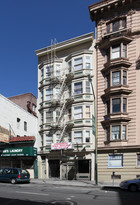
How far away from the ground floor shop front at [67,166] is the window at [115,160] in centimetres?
215

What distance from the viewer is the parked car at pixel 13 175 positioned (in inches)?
764

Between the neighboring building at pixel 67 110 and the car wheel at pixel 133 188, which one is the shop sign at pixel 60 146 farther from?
the car wheel at pixel 133 188

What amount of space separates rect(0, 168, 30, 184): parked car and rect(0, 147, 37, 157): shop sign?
482cm

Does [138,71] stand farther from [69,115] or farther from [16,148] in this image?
[16,148]

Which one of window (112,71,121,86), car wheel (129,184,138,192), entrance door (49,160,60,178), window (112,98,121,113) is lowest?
entrance door (49,160,60,178)

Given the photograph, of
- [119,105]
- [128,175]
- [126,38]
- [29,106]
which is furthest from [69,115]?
[29,106]

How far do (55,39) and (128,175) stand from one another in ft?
67.8

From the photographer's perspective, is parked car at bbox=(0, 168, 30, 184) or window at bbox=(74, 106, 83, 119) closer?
parked car at bbox=(0, 168, 30, 184)

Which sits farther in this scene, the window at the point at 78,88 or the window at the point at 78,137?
the window at the point at 78,88

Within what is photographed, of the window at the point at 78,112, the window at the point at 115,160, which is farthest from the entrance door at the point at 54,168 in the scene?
the window at the point at 115,160

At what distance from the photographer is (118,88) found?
→ 72.4 feet

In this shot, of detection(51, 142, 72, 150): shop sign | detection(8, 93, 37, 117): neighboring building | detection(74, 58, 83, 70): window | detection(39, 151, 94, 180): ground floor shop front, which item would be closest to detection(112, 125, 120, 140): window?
detection(39, 151, 94, 180): ground floor shop front

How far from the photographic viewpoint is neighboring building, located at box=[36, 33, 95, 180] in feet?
77.0

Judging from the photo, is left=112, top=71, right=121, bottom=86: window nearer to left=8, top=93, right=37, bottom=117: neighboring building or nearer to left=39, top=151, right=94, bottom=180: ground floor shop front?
left=39, top=151, right=94, bottom=180: ground floor shop front
